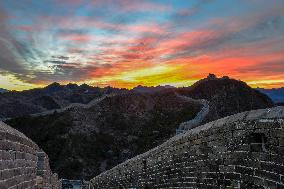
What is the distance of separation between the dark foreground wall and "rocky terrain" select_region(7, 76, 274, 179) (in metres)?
30.2

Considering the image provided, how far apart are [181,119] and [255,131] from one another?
1770 inches

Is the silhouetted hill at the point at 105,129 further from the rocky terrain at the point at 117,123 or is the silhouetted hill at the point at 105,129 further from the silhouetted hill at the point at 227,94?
the silhouetted hill at the point at 227,94

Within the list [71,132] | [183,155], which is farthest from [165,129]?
[183,155]

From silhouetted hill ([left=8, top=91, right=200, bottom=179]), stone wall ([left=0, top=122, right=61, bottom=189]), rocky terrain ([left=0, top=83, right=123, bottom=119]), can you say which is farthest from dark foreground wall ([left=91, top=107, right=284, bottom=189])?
rocky terrain ([left=0, top=83, right=123, bottom=119])

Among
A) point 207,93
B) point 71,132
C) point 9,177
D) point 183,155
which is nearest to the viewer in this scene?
point 9,177

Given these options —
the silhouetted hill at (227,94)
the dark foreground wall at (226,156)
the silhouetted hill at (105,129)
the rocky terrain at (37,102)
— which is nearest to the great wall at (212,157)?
the dark foreground wall at (226,156)

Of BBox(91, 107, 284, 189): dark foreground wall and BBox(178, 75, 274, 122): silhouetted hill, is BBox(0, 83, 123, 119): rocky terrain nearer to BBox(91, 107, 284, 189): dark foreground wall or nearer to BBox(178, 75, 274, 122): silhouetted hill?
BBox(178, 75, 274, 122): silhouetted hill

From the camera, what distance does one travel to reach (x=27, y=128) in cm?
5456

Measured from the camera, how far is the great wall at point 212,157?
4.98 metres

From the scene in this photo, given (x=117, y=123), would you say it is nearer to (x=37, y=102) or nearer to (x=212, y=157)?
(x=212, y=157)

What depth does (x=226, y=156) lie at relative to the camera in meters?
6.34

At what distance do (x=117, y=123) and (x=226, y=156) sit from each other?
4954cm

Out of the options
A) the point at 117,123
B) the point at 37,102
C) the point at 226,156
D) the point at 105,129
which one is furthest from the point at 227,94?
the point at 37,102

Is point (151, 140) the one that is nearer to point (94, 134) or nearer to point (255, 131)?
point (94, 134)
